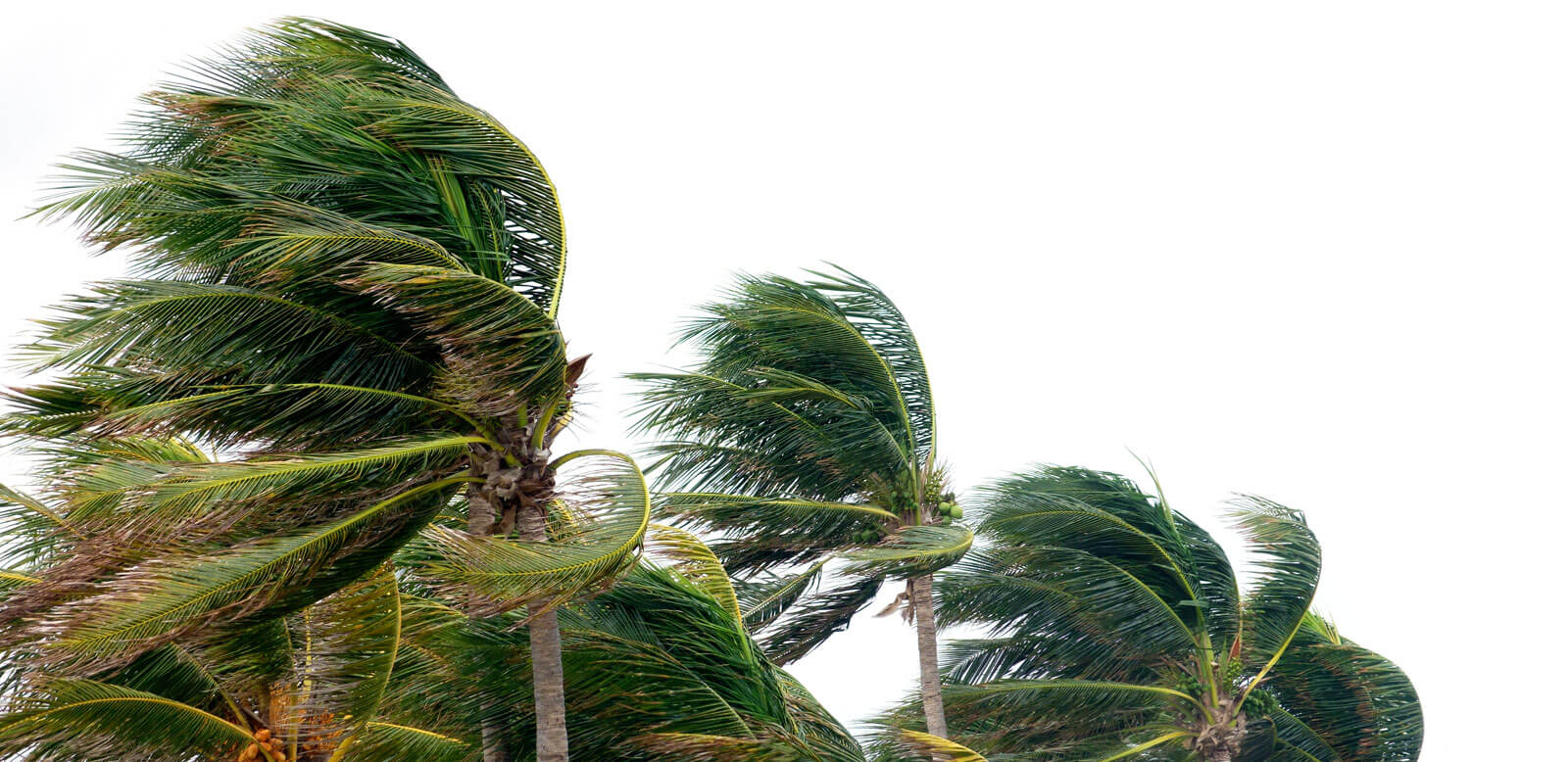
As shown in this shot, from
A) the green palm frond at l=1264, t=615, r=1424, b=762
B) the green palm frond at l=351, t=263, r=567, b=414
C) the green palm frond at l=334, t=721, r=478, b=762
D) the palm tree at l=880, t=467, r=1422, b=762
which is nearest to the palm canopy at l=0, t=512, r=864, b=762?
the green palm frond at l=334, t=721, r=478, b=762

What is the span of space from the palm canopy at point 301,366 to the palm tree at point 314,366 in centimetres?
2

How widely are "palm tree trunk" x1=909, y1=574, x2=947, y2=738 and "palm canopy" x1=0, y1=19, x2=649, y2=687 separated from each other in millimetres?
7548

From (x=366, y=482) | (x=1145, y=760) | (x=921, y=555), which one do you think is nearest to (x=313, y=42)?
(x=366, y=482)

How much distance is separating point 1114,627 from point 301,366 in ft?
38.2

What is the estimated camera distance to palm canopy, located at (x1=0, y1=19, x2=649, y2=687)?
8.07 metres

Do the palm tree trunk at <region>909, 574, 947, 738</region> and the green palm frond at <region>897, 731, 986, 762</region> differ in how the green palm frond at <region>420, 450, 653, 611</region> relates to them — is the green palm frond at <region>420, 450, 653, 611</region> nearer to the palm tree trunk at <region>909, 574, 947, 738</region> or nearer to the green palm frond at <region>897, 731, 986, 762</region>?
the green palm frond at <region>897, 731, 986, 762</region>

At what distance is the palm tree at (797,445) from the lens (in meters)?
15.1

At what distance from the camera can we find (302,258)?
842 cm

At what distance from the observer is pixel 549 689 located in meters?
9.95

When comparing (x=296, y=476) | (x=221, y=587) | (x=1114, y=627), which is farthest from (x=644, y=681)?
(x=1114, y=627)

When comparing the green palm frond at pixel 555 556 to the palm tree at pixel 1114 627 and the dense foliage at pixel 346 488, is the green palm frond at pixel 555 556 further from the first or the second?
the palm tree at pixel 1114 627

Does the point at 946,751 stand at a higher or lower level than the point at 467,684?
higher

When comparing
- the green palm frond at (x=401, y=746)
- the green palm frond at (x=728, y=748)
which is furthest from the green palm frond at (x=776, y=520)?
the green palm frond at (x=728, y=748)

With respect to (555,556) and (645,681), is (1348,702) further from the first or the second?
(555,556)
